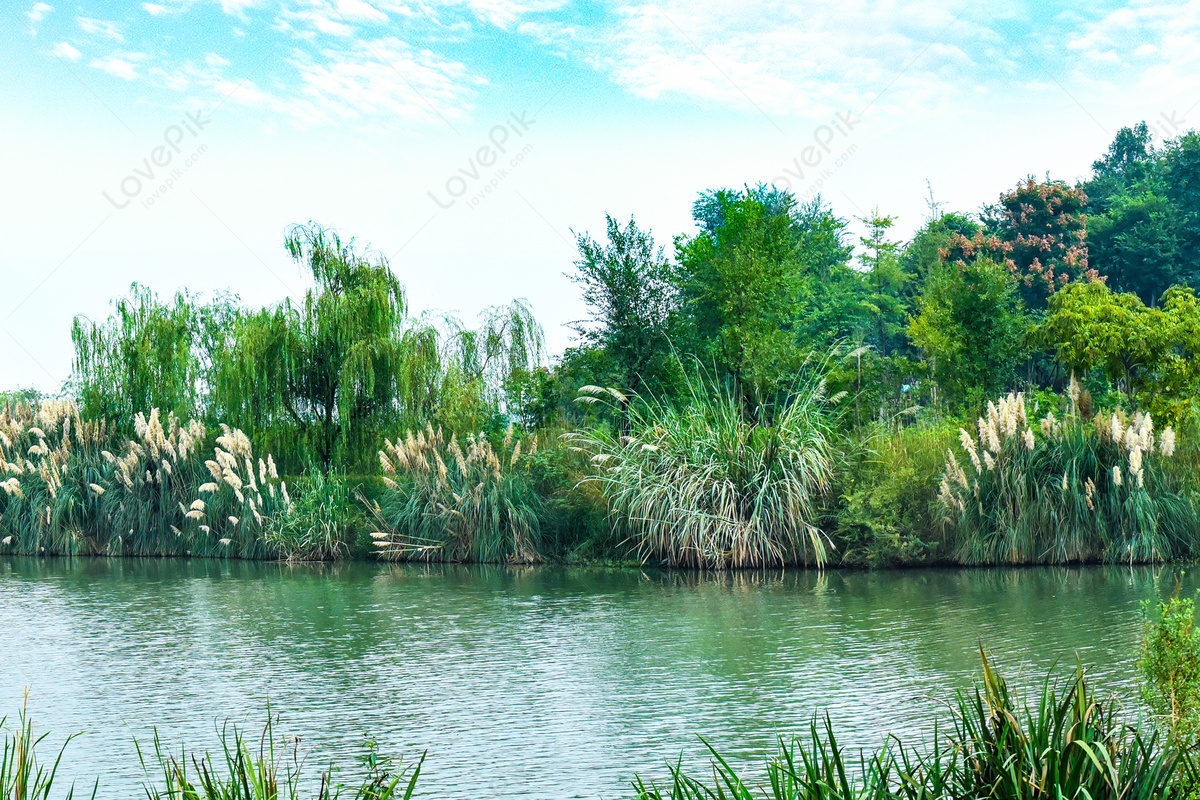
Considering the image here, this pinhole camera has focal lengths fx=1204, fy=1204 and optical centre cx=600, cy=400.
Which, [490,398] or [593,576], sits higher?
[490,398]

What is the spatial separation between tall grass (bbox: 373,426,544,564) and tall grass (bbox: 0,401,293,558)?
1.91 meters

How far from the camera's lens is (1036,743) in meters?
4.25

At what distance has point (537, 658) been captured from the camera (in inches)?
408

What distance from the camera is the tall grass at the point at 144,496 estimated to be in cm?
1948

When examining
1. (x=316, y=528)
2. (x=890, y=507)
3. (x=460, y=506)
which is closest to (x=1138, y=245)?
(x=890, y=507)

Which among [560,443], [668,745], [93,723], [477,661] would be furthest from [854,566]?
[93,723]

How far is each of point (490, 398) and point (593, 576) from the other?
9181mm

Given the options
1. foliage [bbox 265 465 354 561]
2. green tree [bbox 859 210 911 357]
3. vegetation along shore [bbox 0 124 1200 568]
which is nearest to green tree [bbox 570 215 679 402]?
vegetation along shore [bbox 0 124 1200 568]

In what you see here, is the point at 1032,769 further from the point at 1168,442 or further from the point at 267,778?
the point at 1168,442

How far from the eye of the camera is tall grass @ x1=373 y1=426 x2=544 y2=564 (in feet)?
59.3

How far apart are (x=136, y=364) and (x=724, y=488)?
12363 mm

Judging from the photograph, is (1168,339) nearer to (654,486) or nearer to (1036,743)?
(654,486)

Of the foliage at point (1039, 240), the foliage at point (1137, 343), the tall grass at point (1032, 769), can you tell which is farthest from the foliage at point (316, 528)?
the foliage at point (1039, 240)

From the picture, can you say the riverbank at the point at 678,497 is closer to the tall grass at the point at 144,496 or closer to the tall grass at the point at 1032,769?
the tall grass at the point at 144,496
